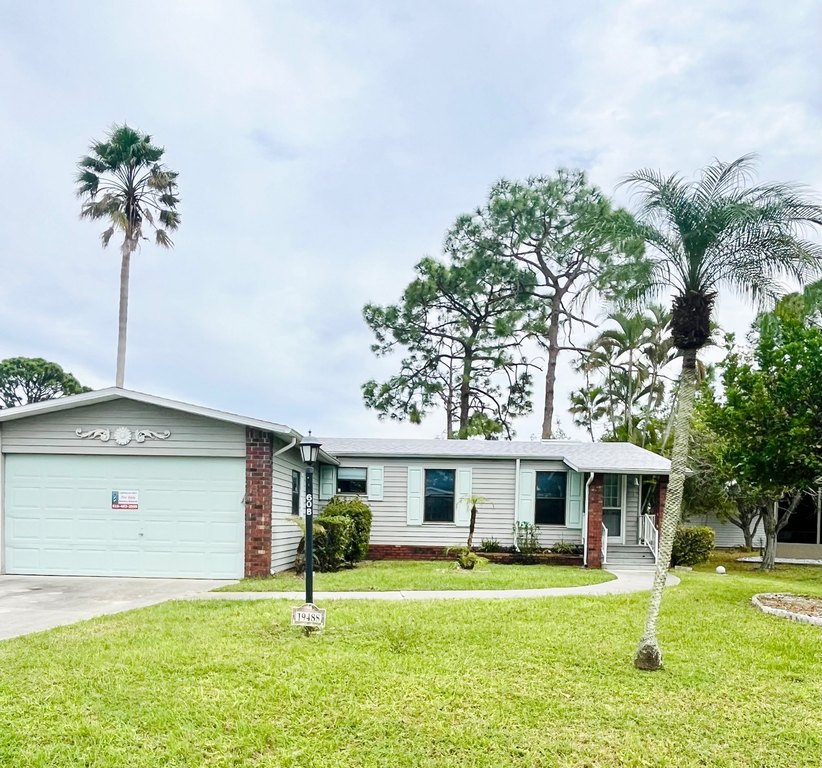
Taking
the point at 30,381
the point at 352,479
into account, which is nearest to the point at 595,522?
the point at 352,479

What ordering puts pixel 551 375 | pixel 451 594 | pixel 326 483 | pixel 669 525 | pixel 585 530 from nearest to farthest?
pixel 669 525
pixel 451 594
pixel 585 530
pixel 326 483
pixel 551 375

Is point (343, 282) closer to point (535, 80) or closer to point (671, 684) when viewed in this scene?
point (535, 80)

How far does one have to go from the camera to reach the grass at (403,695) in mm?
4500

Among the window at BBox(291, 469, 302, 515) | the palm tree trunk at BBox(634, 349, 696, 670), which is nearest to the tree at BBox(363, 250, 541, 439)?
the window at BBox(291, 469, 302, 515)

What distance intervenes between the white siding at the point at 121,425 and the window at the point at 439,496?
21.0 feet

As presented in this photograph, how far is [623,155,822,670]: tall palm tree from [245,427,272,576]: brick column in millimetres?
7486

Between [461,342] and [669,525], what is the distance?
2116 centimetres

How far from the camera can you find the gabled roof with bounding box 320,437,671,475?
16219 mm

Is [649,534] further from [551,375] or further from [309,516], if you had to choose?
[309,516]

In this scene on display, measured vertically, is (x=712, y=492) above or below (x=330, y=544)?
above

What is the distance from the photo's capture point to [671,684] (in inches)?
227

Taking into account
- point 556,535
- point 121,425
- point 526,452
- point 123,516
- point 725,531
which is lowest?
point 725,531

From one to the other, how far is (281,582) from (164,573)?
2.45m

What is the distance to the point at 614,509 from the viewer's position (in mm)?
17359
